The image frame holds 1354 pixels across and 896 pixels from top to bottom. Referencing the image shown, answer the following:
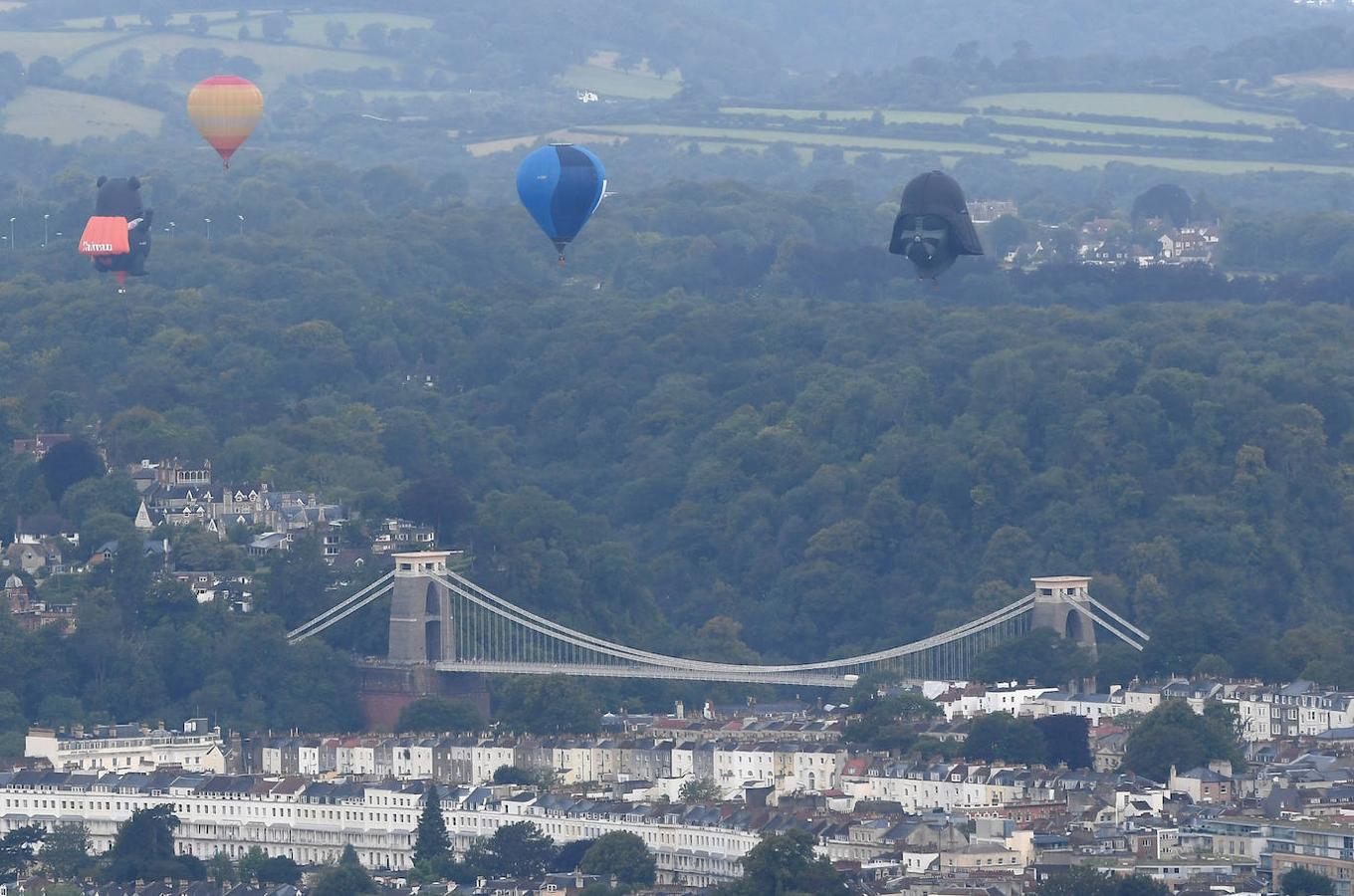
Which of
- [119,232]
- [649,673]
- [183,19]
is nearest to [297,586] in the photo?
[649,673]

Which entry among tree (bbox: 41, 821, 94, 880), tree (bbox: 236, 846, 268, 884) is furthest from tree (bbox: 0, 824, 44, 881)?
tree (bbox: 236, 846, 268, 884)

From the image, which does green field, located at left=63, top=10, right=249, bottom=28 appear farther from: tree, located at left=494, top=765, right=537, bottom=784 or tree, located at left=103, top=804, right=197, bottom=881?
tree, located at left=103, top=804, right=197, bottom=881

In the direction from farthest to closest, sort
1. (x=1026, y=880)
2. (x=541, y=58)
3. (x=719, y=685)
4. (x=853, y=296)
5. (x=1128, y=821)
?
(x=541, y=58), (x=853, y=296), (x=719, y=685), (x=1128, y=821), (x=1026, y=880)

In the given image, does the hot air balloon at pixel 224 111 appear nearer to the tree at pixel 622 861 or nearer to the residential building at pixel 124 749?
the residential building at pixel 124 749

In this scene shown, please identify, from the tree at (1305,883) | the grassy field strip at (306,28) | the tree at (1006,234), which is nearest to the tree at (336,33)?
the grassy field strip at (306,28)

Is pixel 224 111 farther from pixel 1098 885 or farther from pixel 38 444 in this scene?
pixel 1098 885

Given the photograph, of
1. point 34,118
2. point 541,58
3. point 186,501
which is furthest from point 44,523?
point 541,58

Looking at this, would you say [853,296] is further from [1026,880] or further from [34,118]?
[1026,880]
